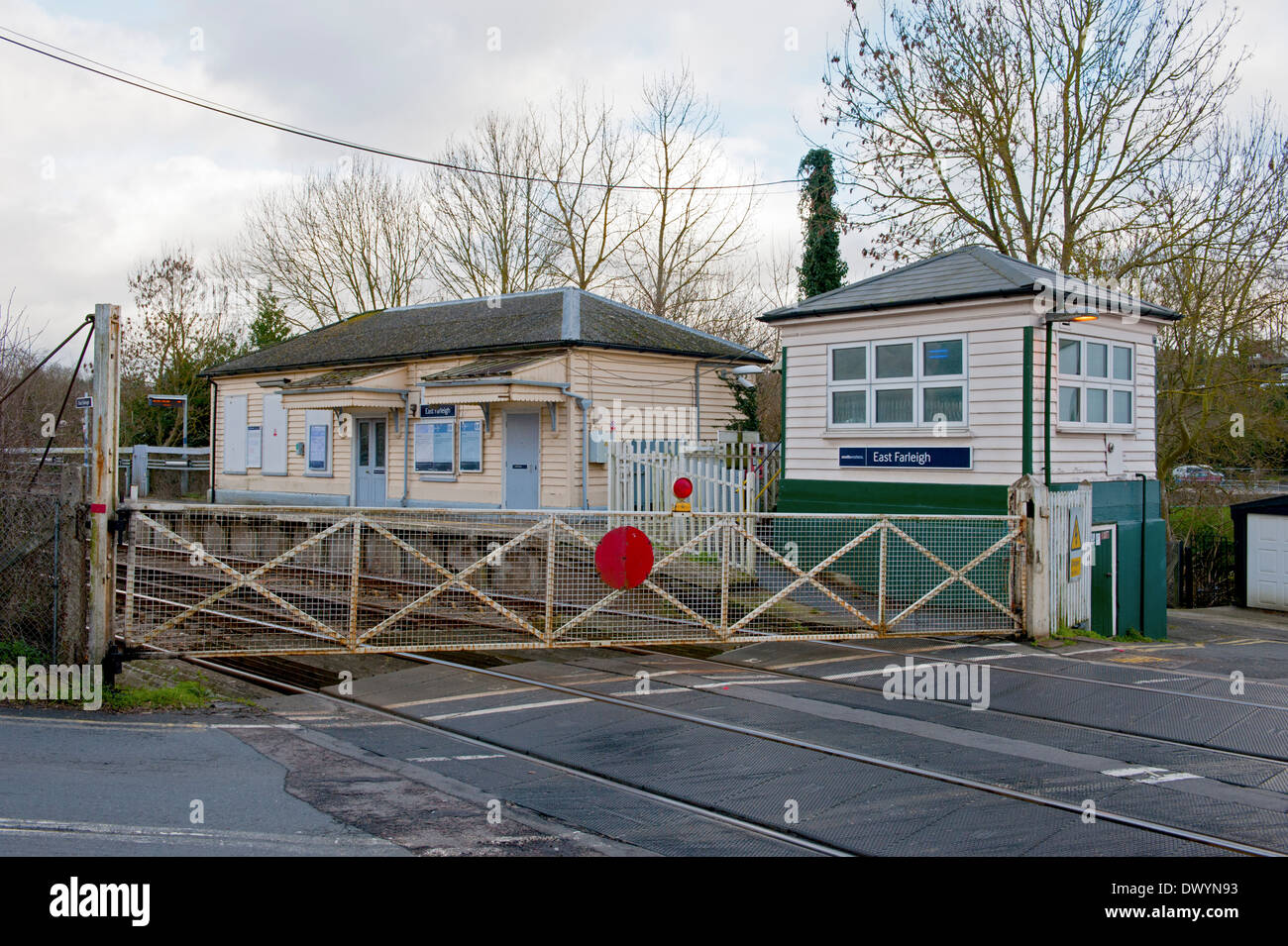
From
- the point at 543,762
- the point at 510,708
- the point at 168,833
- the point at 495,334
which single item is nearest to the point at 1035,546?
the point at 510,708

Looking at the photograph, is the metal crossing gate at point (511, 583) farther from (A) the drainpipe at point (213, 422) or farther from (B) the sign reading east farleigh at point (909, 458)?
(A) the drainpipe at point (213, 422)

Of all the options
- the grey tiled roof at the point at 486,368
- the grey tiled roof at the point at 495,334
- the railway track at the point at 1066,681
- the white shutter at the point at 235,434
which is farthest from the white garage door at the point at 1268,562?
the white shutter at the point at 235,434

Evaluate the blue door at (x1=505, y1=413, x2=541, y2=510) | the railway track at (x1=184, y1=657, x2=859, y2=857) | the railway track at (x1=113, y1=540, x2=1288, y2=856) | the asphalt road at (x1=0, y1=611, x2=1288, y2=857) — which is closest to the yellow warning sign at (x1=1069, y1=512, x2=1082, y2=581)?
the asphalt road at (x1=0, y1=611, x2=1288, y2=857)

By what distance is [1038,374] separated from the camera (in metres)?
14.3

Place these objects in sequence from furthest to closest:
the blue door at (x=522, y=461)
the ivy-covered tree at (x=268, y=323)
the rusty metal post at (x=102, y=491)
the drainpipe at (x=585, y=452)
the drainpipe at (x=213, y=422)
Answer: the ivy-covered tree at (x=268, y=323) → the drainpipe at (x=213, y=422) → the blue door at (x=522, y=461) → the drainpipe at (x=585, y=452) → the rusty metal post at (x=102, y=491)

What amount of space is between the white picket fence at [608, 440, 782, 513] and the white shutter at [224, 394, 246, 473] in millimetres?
13092

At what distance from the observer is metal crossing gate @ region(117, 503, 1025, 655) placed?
393 inches

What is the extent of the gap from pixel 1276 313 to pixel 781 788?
74.9 feet

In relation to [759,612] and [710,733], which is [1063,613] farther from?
[710,733]

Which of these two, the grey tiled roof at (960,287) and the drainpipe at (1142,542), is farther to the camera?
the drainpipe at (1142,542)

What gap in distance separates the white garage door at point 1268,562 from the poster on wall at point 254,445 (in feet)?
81.9

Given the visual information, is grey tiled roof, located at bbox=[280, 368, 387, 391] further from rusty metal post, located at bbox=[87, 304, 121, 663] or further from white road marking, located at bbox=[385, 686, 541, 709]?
white road marking, located at bbox=[385, 686, 541, 709]

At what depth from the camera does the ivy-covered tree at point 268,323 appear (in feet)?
124
